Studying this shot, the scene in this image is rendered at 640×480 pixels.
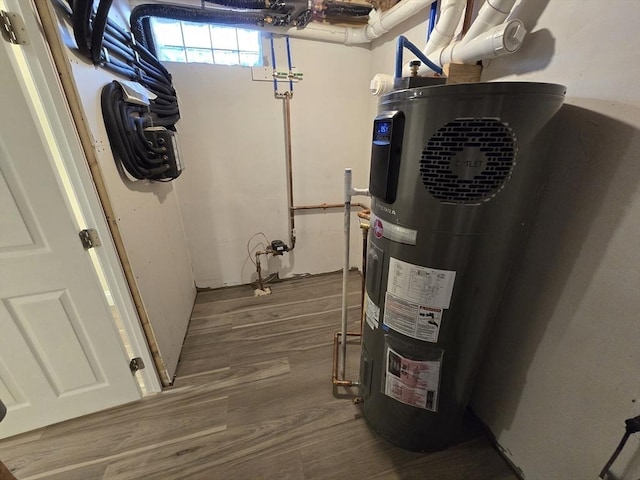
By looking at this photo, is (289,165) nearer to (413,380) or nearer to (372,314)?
(372,314)

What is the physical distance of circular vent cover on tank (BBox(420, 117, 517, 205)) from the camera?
710 millimetres

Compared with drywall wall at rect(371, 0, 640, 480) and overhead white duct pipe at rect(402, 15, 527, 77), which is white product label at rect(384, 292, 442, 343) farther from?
overhead white duct pipe at rect(402, 15, 527, 77)

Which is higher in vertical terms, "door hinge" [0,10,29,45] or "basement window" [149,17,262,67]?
"basement window" [149,17,262,67]

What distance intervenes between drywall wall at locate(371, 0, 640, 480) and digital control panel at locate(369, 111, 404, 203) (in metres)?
0.58

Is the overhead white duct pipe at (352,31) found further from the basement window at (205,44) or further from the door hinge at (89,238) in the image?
the door hinge at (89,238)

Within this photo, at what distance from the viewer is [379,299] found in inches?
40.9

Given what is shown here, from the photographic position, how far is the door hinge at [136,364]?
1446 millimetres

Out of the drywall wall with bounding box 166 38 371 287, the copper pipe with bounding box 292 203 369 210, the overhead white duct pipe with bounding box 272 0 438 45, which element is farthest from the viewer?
the copper pipe with bounding box 292 203 369 210

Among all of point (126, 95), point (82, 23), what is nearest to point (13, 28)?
point (82, 23)

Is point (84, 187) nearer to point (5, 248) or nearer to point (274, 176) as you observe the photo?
point (5, 248)

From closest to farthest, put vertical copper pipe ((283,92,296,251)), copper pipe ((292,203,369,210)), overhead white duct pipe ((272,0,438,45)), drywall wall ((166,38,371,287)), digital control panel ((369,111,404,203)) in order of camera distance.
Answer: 1. digital control panel ((369,111,404,203))
2. overhead white duct pipe ((272,0,438,45))
3. drywall wall ((166,38,371,287))
4. vertical copper pipe ((283,92,296,251))
5. copper pipe ((292,203,369,210))

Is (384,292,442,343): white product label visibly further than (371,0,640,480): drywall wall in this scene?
Yes

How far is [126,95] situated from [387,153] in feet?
4.60

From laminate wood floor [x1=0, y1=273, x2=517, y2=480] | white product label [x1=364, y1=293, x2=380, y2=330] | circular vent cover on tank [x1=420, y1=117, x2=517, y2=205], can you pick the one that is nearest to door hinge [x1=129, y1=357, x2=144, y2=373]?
laminate wood floor [x1=0, y1=273, x2=517, y2=480]
